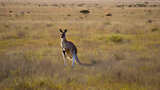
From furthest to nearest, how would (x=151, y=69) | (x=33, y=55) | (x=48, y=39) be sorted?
(x=48, y=39), (x=33, y=55), (x=151, y=69)

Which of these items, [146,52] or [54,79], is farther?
[146,52]

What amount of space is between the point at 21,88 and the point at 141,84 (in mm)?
3454

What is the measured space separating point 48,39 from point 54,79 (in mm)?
8886

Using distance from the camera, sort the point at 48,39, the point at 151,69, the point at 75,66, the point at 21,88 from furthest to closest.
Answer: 1. the point at 48,39
2. the point at 75,66
3. the point at 151,69
4. the point at 21,88

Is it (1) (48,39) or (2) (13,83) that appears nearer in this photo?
(2) (13,83)

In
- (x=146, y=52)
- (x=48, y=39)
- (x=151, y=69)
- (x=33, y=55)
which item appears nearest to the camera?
(x=151, y=69)

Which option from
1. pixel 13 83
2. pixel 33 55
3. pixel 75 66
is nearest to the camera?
pixel 13 83

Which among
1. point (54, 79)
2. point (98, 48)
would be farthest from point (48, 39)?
point (54, 79)

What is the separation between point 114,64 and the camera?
30.7 feet

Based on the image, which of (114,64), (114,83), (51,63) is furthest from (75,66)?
(114,83)

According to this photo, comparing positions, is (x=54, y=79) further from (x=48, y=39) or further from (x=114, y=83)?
(x=48, y=39)

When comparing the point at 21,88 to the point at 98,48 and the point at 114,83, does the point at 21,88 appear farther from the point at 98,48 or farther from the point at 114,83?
the point at 98,48

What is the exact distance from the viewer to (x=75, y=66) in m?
9.07

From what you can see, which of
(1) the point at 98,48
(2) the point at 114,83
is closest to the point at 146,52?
(1) the point at 98,48
